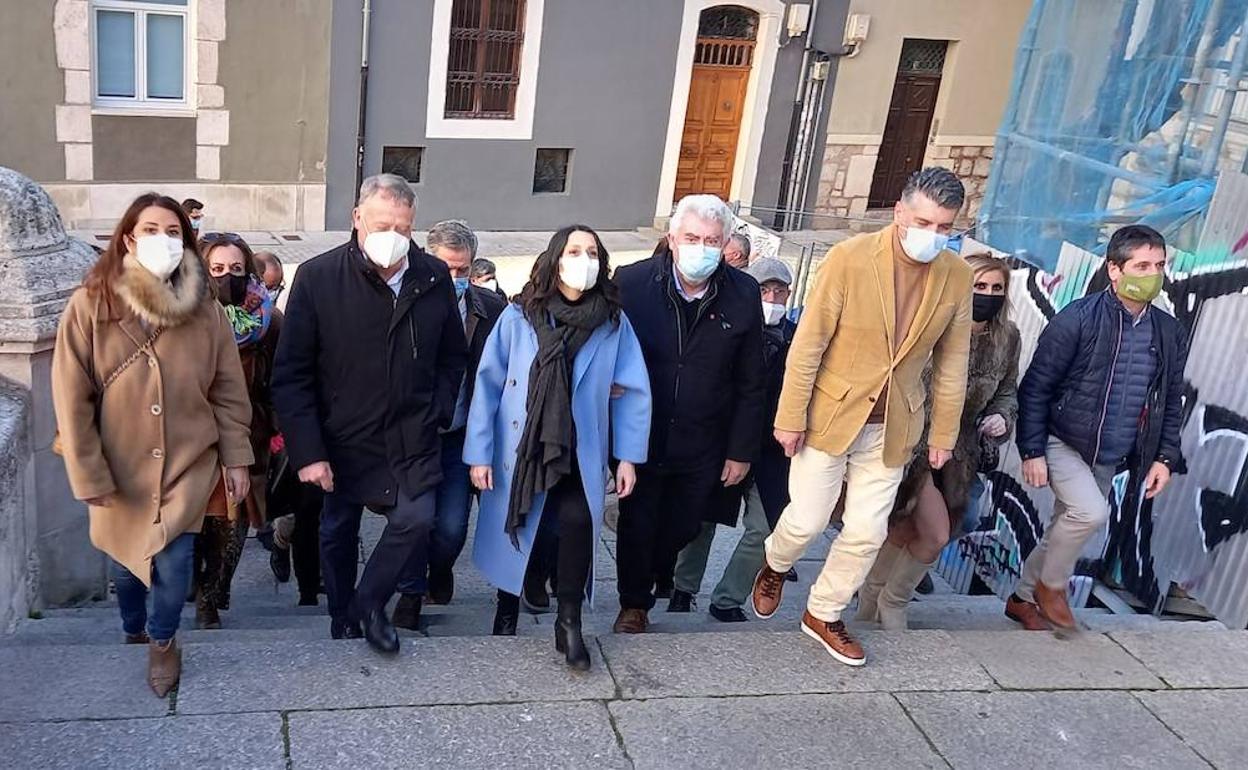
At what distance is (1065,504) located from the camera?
193 inches

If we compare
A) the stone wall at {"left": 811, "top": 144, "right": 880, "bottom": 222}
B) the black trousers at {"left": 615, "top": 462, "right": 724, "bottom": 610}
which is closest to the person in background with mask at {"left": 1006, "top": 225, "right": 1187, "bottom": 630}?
the black trousers at {"left": 615, "top": 462, "right": 724, "bottom": 610}

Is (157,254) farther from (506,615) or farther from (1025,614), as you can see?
(1025,614)

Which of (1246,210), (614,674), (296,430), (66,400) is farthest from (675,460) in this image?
(1246,210)

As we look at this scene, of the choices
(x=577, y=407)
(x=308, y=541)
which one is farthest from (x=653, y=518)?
(x=308, y=541)

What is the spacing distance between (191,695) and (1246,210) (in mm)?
5379

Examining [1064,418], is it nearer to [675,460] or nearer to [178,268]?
[675,460]

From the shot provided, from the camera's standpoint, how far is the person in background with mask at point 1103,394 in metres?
4.65

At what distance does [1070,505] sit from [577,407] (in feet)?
7.36

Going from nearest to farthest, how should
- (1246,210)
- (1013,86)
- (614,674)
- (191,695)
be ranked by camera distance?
(191,695) → (614,674) → (1246,210) → (1013,86)

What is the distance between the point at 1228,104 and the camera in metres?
7.19

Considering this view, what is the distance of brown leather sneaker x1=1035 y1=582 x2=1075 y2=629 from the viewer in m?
5.03

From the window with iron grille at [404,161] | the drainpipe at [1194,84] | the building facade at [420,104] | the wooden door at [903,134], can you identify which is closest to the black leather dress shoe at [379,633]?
the drainpipe at [1194,84]

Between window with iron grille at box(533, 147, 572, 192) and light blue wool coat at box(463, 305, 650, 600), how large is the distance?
11345 millimetres

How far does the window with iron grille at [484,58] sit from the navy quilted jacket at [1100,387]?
10861 millimetres
